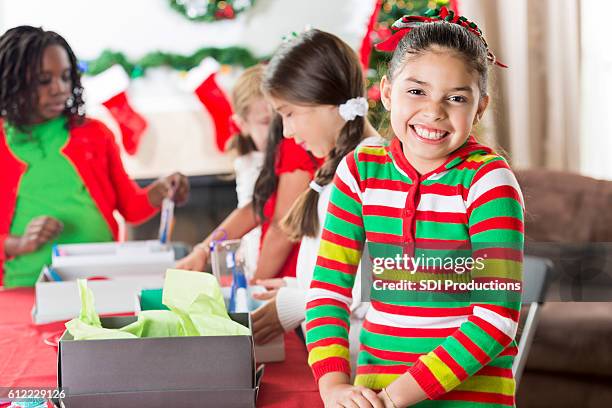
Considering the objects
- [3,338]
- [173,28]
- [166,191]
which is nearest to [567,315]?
[166,191]

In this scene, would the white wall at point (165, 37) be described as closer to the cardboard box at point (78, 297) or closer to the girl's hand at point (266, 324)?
the cardboard box at point (78, 297)

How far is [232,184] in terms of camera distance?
4141 mm

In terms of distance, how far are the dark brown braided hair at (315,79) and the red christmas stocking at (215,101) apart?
2.63 metres

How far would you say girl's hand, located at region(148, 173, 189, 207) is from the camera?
6.73 feet

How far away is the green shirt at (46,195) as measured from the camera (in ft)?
6.27

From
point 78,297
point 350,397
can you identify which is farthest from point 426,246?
point 78,297

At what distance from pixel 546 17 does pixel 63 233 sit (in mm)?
2775

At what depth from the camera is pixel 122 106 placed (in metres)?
4.07

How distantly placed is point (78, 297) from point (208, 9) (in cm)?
288

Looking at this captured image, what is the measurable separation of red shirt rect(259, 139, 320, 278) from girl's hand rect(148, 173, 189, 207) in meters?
0.31

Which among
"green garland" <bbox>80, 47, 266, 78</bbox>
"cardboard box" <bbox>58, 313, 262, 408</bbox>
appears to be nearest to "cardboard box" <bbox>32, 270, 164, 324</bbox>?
"cardboard box" <bbox>58, 313, 262, 408</bbox>

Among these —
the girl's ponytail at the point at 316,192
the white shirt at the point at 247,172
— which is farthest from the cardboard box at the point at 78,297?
the white shirt at the point at 247,172

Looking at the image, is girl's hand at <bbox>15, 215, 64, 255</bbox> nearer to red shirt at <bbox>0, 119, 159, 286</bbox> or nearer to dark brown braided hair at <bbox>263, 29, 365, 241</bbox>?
red shirt at <bbox>0, 119, 159, 286</bbox>

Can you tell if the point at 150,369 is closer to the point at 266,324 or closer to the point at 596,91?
the point at 266,324
